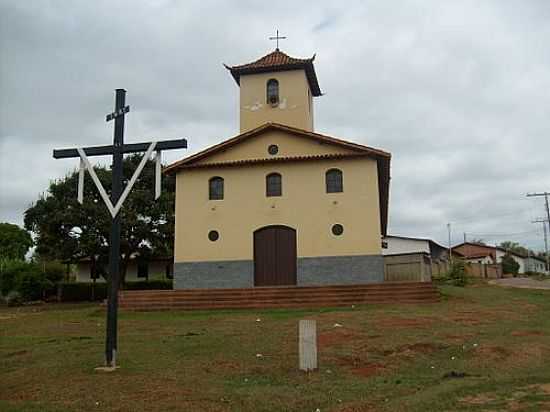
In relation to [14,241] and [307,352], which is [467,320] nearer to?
[307,352]

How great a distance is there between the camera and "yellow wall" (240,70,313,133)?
27391 millimetres

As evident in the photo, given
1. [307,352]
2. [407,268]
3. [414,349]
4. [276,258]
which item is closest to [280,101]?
[276,258]

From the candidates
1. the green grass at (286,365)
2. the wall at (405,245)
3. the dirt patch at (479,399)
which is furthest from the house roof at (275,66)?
the wall at (405,245)

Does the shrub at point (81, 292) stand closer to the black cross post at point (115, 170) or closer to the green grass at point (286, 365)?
the green grass at point (286, 365)

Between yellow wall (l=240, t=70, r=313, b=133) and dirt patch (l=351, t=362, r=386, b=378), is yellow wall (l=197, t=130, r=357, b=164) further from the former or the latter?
dirt patch (l=351, t=362, r=386, b=378)

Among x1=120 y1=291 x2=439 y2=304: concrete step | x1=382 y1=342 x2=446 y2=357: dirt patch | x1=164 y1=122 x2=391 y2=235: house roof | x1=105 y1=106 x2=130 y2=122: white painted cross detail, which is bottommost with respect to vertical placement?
x1=382 y1=342 x2=446 y2=357: dirt patch

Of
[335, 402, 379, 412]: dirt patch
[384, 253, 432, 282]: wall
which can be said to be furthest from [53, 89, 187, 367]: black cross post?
[384, 253, 432, 282]: wall

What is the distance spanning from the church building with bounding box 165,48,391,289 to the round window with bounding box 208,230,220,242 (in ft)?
0.14

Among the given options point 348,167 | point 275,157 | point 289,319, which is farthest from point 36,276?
point 289,319

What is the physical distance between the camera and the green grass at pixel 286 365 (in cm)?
719

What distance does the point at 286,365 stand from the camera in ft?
31.0

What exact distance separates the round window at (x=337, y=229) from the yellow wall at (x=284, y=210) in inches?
5.8

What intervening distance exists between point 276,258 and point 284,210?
79.7 inches

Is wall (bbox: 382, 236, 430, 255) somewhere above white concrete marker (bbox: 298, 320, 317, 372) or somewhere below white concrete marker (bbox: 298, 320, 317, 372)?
above
